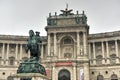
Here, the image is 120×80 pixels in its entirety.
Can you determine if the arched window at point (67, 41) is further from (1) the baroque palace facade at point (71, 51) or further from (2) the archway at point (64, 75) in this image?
(2) the archway at point (64, 75)

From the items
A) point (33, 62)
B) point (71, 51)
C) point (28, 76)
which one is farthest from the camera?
point (71, 51)

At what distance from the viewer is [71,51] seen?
241 ft

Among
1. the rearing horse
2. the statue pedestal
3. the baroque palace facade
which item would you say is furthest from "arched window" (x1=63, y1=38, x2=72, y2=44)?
the statue pedestal

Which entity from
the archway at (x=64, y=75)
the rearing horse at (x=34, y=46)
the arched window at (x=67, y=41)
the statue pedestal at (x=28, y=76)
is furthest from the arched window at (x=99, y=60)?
the statue pedestal at (x=28, y=76)

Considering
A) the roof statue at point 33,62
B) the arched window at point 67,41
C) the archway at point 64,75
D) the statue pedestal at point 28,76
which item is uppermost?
the arched window at point 67,41

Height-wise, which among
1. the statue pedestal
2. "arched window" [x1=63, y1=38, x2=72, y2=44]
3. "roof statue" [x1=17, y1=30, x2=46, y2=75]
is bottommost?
the statue pedestal

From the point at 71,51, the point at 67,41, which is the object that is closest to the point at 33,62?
the point at 71,51

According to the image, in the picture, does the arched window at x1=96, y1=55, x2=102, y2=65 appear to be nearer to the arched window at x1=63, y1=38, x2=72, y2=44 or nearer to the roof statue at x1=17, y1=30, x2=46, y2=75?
the arched window at x1=63, y1=38, x2=72, y2=44

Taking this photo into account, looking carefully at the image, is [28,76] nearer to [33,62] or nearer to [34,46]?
[33,62]

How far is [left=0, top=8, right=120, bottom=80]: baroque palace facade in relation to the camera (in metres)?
68.2

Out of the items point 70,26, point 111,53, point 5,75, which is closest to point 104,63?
point 111,53

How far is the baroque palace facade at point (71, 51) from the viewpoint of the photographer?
68.2 meters

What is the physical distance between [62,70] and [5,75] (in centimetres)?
1524

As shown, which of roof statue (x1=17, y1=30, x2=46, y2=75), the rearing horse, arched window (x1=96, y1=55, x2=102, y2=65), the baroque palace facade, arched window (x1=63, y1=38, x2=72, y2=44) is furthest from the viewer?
arched window (x1=96, y1=55, x2=102, y2=65)
